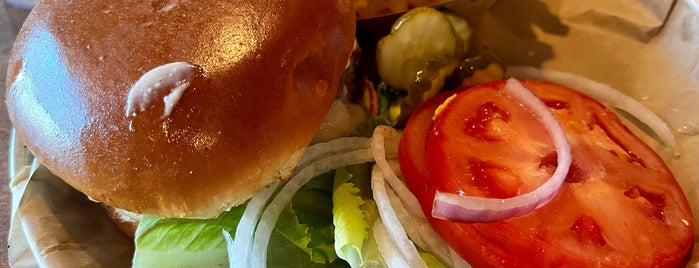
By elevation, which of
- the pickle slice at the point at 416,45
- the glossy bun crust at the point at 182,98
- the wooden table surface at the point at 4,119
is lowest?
the wooden table surface at the point at 4,119

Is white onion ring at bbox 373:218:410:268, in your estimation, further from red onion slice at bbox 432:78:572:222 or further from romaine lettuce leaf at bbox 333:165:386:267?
red onion slice at bbox 432:78:572:222

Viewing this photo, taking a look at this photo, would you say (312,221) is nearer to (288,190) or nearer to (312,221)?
(312,221)

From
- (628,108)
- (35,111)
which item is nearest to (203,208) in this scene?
(35,111)

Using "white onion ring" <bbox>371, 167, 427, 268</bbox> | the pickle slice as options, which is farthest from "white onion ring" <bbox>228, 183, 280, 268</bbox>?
the pickle slice

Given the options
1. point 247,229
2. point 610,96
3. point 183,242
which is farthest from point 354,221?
point 610,96

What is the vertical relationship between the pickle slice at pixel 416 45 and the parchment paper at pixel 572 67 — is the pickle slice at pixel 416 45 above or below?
above

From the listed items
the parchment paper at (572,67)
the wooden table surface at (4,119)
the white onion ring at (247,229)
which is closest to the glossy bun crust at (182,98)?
the white onion ring at (247,229)

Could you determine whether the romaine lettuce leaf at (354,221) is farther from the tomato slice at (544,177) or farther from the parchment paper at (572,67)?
the parchment paper at (572,67)
